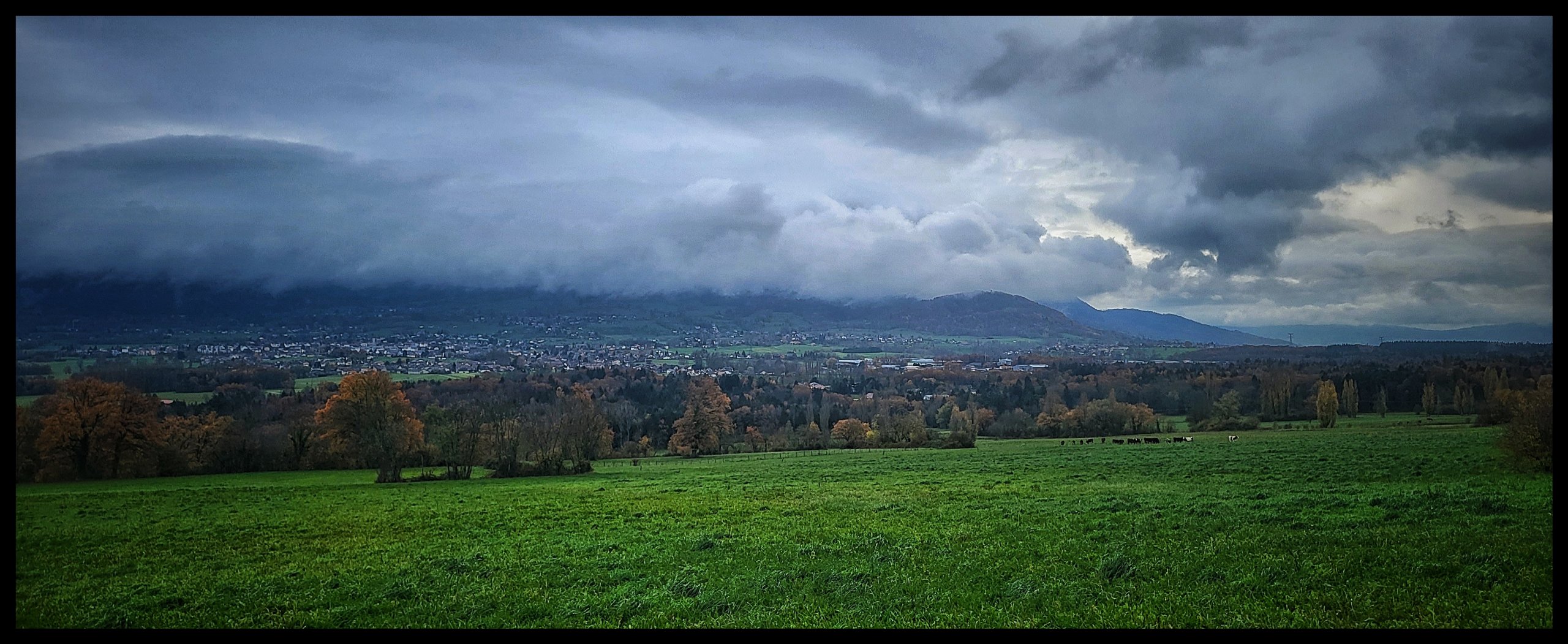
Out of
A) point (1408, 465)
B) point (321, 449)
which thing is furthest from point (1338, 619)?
point (321, 449)

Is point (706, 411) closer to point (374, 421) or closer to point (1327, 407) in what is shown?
point (374, 421)

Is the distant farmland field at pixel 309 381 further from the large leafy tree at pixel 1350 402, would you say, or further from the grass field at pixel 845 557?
the large leafy tree at pixel 1350 402

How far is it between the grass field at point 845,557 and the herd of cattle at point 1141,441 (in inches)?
849

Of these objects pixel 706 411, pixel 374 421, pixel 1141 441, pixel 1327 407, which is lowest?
pixel 1141 441

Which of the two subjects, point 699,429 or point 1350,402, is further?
point 1350,402

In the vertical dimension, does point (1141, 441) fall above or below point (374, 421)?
below

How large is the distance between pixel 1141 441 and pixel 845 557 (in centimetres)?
4053

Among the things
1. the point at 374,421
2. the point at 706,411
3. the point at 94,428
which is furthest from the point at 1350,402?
the point at 94,428

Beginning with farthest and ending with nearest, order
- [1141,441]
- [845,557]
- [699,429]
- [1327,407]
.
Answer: [1327,407] → [699,429] → [1141,441] → [845,557]

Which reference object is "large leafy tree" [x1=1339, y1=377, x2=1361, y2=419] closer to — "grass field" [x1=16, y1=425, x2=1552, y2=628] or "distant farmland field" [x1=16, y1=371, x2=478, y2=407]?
"grass field" [x1=16, y1=425, x2=1552, y2=628]

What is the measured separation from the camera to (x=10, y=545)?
4.84m

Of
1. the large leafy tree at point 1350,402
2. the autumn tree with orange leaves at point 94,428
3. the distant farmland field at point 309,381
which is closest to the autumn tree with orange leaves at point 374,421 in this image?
the distant farmland field at point 309,381

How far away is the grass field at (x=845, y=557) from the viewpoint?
8.30 meters

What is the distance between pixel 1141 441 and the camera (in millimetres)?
45031
